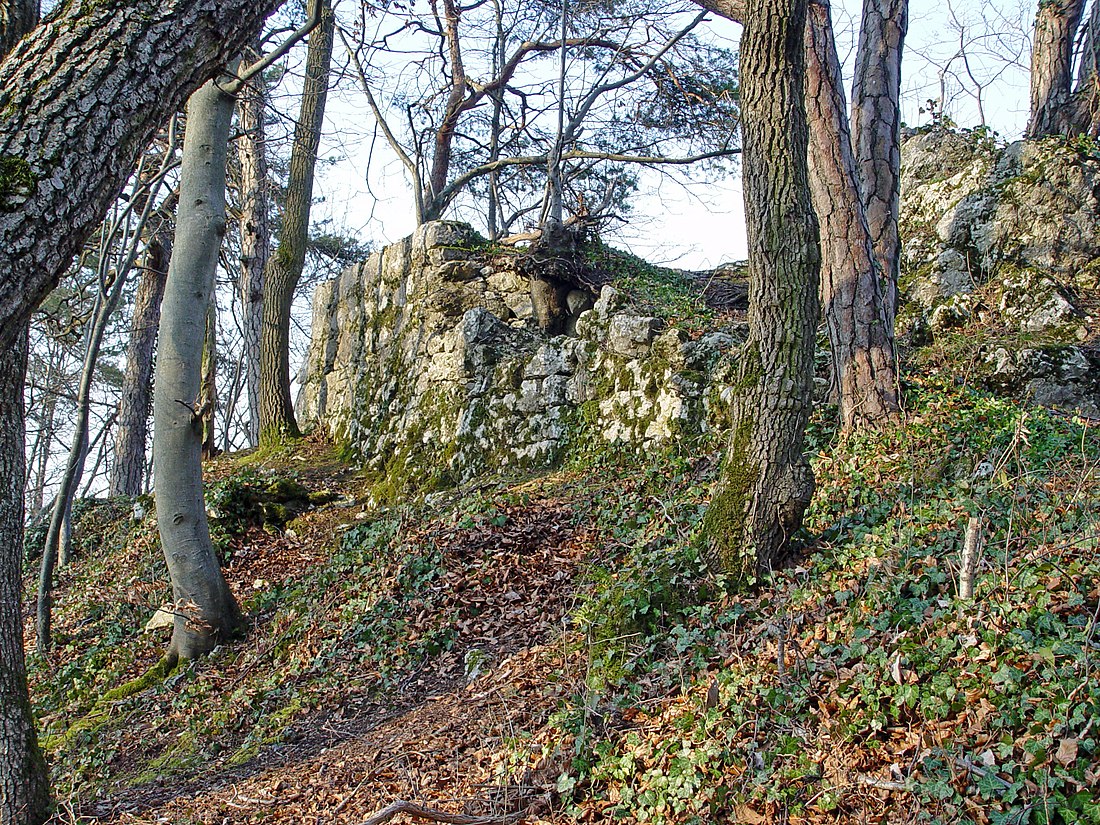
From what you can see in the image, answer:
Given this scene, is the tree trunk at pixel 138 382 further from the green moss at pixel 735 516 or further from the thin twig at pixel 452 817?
Result: the green moss at pixel 735 516

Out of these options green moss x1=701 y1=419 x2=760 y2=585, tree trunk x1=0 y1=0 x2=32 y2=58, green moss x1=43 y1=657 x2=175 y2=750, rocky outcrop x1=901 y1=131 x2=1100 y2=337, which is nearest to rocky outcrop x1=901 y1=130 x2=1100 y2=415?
rocky outcrop x1=901 y1=131 x2=1100 y2=337

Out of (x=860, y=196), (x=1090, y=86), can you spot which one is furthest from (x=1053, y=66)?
(x=860, y=196)

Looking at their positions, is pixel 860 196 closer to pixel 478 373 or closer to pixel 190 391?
pixel 478 373

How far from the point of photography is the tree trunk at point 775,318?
4566mm

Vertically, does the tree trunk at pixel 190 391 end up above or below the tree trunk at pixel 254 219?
below

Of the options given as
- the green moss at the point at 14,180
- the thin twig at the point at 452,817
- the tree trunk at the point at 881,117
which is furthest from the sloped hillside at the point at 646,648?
the green moss at the point at 14,180

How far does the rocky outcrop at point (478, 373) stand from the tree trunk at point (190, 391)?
8.47ft

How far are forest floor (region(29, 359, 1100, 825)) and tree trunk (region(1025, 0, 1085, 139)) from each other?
532 centimetres

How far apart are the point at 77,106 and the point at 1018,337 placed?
7757 millimetres

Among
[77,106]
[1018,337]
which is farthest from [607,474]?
[77,106]

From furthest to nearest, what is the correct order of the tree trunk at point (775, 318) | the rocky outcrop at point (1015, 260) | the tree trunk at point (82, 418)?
the tree trunk at point (82, 418)
the rocky outcrop at point (1015, 260)
the tree trunk at point (775, 318)

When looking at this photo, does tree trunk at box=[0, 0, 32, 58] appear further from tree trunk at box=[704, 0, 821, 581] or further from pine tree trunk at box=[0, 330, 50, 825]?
tree trunk at box=[704, 0, 821, 581]

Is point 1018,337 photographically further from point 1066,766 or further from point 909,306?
point 1066,766

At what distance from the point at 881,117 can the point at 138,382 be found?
12.5m
